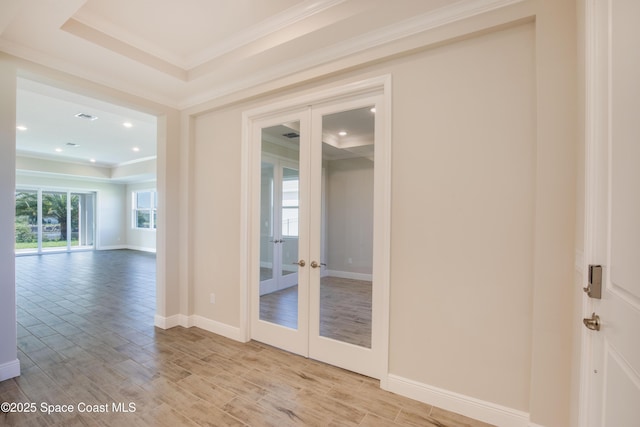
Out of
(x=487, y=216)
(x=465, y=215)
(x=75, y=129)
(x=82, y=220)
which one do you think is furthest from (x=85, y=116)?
(x=82, y=220)

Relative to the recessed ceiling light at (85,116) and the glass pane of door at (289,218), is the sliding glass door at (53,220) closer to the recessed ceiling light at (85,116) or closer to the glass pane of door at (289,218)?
the recessed ceiling light at (85,116)

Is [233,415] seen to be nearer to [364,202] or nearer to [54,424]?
[54,424]

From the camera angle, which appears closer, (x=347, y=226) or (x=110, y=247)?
(x=347, y=226)

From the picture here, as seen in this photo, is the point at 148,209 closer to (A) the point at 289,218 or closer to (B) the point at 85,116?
(B) the point at 85,116

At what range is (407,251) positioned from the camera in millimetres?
2205

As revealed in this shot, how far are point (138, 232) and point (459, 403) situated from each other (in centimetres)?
1224

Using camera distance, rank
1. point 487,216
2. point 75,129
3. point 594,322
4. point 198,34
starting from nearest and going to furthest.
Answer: point 594,322
point 487,216
point 198,34
point 75,129

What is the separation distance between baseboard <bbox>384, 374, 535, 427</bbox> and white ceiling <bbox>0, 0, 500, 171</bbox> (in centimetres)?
263

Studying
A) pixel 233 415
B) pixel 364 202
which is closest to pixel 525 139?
pixel 364 202

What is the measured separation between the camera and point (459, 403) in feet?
6.55

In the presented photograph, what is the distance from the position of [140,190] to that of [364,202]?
1117 cm

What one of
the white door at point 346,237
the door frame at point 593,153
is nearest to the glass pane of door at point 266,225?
the white door at point 346,237

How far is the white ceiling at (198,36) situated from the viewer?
2.05 meters

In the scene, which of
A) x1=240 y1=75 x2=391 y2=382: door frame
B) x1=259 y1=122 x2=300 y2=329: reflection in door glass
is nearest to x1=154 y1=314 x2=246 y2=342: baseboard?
x1=240 y1=75 x2=391 y2=382: door frame
